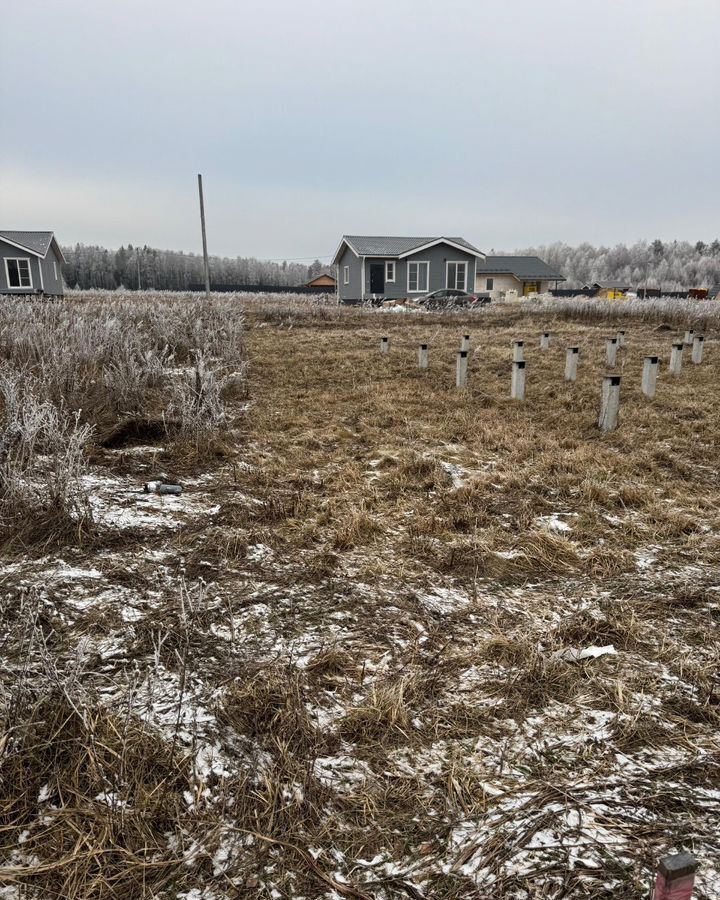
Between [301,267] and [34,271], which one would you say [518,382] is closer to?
[34,271]

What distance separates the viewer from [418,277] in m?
31.6

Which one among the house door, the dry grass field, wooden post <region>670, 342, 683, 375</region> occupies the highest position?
the house door

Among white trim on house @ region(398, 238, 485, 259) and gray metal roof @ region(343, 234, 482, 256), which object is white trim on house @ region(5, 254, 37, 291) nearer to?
gray metal roof @ region(343, 234, 482, 256)

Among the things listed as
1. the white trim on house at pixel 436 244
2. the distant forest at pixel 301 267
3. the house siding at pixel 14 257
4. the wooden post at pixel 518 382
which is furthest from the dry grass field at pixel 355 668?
the distant forest at pixel 301 267

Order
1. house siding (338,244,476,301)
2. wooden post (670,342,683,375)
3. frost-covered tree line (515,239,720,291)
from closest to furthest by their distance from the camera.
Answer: wooden post (670,342,683,375) → house siding (338,244,476,301) → frost-covered tree line (515,239,720,291)

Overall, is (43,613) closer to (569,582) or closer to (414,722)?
(414,722)

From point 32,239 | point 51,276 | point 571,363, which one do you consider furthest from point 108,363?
point 51,276

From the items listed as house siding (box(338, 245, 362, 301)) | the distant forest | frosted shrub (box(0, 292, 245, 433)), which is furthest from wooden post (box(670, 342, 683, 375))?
the distant forest

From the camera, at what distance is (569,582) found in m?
3.30

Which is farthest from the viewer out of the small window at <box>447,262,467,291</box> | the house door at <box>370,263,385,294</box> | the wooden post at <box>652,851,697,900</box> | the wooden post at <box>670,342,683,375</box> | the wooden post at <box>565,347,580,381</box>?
the small window at <box>447,262,467,291</box>

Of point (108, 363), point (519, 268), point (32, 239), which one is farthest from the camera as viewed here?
point (519, 268)

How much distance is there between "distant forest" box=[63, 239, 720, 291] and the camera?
8644 cm

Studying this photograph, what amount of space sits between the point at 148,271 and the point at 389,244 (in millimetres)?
68403

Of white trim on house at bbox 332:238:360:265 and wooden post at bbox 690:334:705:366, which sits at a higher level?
white trim on house at bbox 332:238:360:265
